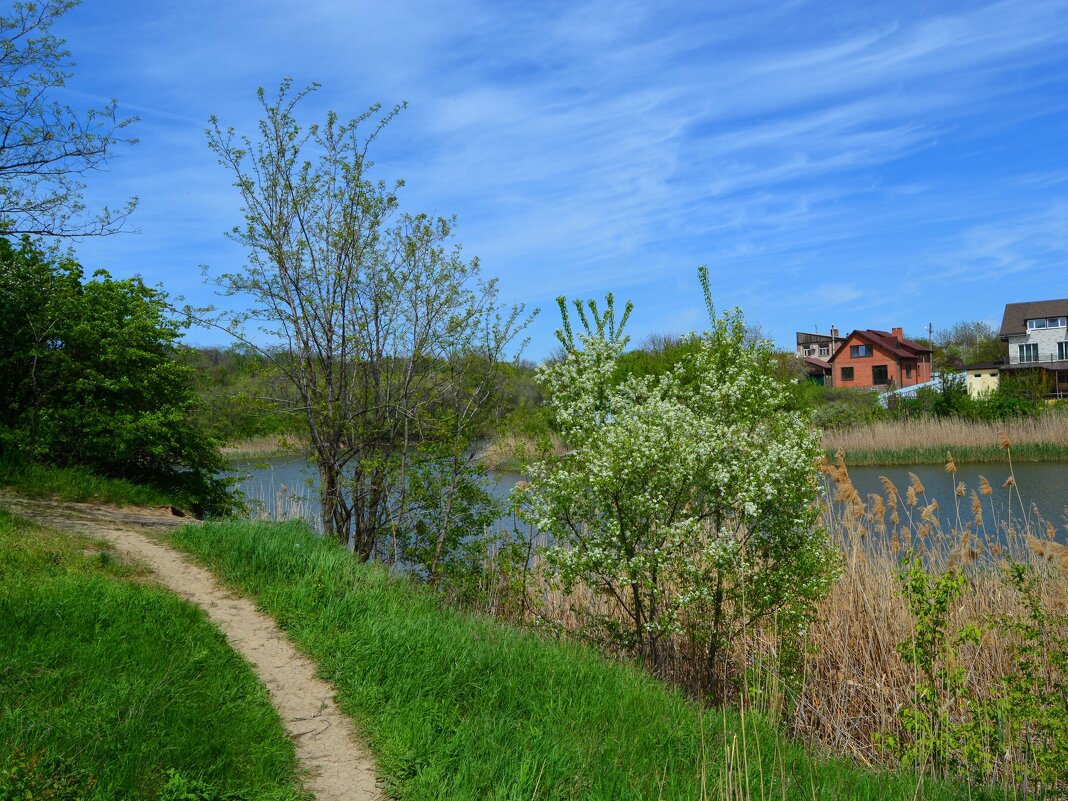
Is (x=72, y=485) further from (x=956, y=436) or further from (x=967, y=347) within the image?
(x=967, y=347)

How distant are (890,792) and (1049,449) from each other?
30082 millimetres

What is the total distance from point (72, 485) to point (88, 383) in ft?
6.70

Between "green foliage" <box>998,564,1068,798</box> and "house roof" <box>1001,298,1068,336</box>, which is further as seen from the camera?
"house roof" <box>1001,298,1068,336</box>

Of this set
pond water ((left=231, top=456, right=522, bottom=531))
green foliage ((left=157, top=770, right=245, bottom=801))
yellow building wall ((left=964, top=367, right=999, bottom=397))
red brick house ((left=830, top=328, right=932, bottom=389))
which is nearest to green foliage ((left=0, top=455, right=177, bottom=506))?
pond water ((left=231, top=456, right=522, bottom=531))

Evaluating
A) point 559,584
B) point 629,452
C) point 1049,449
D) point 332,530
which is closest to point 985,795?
point 629,452

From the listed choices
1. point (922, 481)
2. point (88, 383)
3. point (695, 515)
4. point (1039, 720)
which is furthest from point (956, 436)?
point (88, 383)

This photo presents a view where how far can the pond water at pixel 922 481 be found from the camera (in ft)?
47.8

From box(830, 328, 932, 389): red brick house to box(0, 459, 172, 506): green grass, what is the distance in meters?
62.4

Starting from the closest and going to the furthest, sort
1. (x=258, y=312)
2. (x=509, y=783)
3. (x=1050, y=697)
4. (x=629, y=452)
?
(x=509, y=783) → (x=1050, y=697) → (x=629, y=452) → (x=258, y=312)

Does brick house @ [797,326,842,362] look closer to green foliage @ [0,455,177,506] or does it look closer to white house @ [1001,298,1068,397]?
white house @ [1001,298,1068,397]

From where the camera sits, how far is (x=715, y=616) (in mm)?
7613

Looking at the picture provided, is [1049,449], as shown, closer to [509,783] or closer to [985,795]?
[985,795]

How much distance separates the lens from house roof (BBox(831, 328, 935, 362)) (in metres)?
66.9

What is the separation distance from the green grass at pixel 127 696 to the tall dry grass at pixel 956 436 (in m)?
29.8
